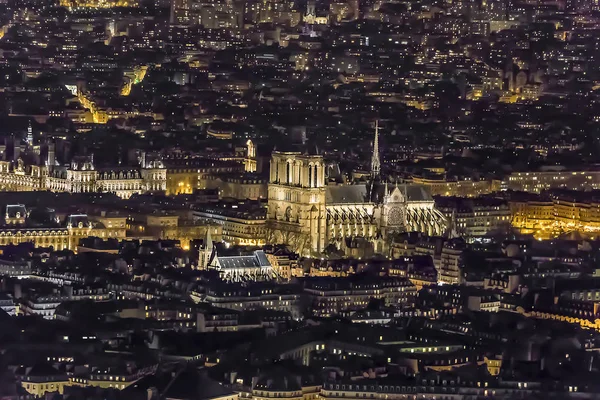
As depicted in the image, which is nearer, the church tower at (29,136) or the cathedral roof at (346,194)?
the cathedral roof at (346,194)

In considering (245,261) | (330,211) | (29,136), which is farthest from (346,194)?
(29,136)

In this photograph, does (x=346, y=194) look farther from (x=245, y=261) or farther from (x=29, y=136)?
(x=29, y=136)

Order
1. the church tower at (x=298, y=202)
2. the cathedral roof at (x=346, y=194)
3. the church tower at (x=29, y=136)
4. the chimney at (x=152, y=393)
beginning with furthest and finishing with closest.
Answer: the church tower at (x=29, y=136) → the cathedral roof at (x=346, y=194) → the church tower at (x=298, y=202) → the chimney at (x=152, y=393)

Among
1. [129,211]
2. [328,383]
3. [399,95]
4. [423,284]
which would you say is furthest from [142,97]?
[328,383]

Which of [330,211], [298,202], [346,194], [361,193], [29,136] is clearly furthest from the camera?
[29,136]

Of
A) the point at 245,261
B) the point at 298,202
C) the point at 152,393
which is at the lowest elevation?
the point at 152,393

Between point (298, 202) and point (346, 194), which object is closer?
point (298, 202)

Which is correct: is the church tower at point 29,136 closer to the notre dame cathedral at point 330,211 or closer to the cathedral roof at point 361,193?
the notre dame cathedral at point 330,211

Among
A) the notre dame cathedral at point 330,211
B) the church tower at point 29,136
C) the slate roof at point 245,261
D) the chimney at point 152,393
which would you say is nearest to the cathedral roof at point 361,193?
the notre dame cathedral at point 330,211
